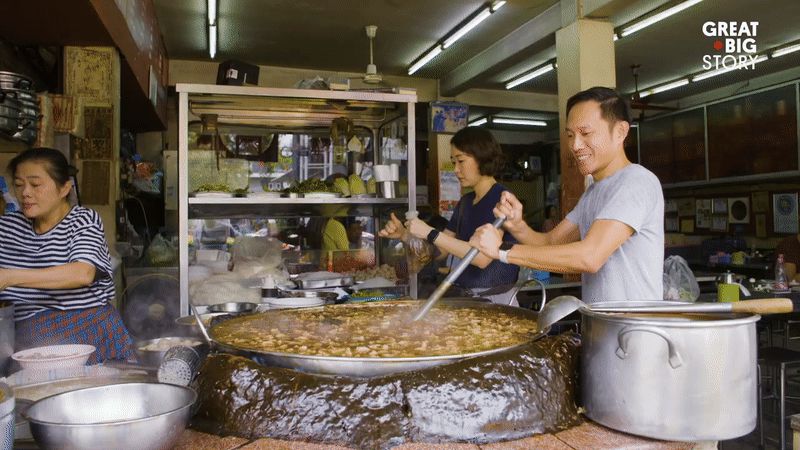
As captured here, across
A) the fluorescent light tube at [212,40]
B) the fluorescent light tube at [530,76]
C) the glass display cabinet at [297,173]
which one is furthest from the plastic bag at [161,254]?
the fluorescent light tube at [530,76]

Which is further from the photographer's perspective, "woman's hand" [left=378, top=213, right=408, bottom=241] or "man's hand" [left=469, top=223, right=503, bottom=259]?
"woman's hand" [left=378, top=213, right=408, bottom=241]

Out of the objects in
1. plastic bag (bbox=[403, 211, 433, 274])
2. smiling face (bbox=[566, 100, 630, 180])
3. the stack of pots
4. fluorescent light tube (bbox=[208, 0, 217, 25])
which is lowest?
plastic bag (bbox=[403, 211, 433, 274])

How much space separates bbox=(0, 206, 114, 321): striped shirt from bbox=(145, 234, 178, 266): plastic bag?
9.24 feet

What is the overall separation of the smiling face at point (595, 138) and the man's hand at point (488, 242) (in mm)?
531

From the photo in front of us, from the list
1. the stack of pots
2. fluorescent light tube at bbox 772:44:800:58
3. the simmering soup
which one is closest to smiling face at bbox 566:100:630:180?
the simmering soup

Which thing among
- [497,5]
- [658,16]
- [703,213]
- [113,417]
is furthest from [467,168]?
[703,213]

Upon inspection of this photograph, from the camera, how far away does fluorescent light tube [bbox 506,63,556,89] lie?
324 inches

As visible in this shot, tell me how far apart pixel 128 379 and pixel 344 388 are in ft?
2.18

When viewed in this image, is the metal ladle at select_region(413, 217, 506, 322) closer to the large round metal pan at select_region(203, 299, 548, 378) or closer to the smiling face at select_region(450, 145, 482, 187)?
the large round metal pan at select_region(203, 299, 548, 378)

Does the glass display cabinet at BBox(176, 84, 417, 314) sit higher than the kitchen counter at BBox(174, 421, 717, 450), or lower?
higher

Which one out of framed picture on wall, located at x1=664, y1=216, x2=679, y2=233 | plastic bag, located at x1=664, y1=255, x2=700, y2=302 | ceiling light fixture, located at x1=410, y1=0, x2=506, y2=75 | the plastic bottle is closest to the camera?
the plastic bottle

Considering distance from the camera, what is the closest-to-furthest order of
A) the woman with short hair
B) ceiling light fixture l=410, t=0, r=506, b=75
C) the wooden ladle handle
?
1. the wooden ladle handle
2. the woman with short hair
3. ceiling light fixture l=410, t=0, r=506, b=75

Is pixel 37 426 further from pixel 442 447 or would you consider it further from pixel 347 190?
pixel 347 190

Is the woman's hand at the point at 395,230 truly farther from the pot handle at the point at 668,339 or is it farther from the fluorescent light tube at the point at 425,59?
the fluorescent light tube at the point at 425,59
